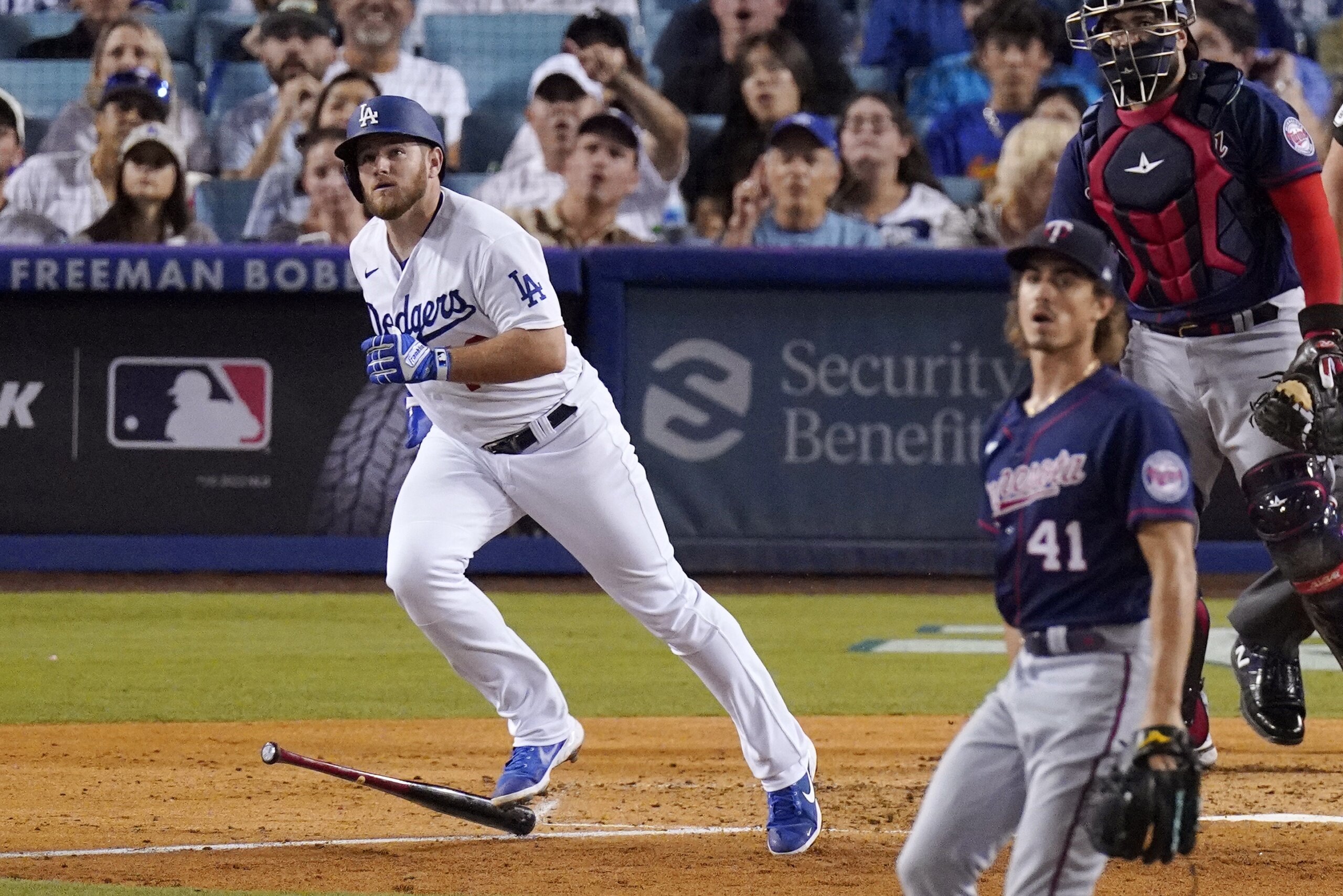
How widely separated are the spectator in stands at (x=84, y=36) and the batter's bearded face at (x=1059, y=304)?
1016 cm

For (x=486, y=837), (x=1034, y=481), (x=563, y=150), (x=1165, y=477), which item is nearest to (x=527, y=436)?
(x=486, y=837)

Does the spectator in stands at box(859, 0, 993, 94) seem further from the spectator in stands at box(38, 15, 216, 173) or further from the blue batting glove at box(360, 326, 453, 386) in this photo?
the blue batting glove at box(360, 326, 453, 386)

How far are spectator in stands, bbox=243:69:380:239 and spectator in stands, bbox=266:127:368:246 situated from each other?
120 mm

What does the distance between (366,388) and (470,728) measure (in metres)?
3.33

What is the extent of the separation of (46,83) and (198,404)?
3.59m

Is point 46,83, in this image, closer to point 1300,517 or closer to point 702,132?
point 702,132

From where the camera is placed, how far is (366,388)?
949 centimetres

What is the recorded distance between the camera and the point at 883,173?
10273 mm

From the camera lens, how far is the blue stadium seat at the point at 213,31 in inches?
480

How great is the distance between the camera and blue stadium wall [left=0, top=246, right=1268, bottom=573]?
9.38 m

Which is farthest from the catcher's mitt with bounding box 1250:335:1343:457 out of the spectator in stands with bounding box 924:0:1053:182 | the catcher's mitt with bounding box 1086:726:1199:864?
the spectator in stands with bounding box 924:0:1053:182

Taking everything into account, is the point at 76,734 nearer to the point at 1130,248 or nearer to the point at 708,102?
the point at 1130,248

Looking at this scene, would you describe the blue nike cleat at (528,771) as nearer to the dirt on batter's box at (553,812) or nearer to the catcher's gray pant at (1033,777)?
the dirt on batter's box at (553,812)

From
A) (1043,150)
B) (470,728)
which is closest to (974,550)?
(1043,150)
